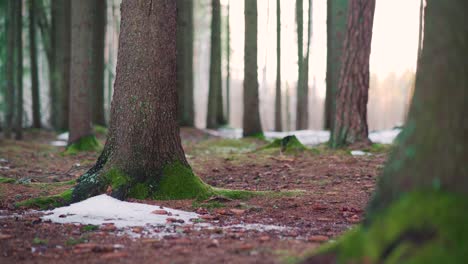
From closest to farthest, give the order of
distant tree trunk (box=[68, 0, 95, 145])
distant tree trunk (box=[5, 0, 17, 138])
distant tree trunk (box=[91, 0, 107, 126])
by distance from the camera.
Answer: distant tree trunk (box=[68, 0, 95, 145]) < distant tree trunk (box=[5, 0, 17, 138]) < distant tree trunk (box=[91, 0, 107, 126])

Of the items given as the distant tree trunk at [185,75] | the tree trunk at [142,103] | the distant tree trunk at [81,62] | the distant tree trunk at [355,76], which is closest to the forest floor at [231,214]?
the tree trunk at [142,103]

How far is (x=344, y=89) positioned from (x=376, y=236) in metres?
9.85

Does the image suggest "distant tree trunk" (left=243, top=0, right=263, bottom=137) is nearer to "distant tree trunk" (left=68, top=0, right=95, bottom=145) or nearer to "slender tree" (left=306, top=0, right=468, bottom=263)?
→ "distant tree trunk" (left=68, top=0, right=95, bottom=145)

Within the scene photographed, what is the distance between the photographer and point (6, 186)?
759 cm

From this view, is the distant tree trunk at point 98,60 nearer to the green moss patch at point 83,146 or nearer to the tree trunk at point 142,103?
the green moss patch at point 83,146

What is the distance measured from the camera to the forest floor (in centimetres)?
402

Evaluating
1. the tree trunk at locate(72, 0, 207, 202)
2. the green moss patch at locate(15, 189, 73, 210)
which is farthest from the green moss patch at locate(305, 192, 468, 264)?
the green moss patch at locate(15, 189, 73, 210)

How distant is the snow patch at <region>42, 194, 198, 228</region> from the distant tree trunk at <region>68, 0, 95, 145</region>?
7480 mm

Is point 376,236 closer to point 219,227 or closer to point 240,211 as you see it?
point 219,227

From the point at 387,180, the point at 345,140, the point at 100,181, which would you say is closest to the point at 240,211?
the point at 100,181

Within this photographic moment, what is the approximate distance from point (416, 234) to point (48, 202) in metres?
4.73

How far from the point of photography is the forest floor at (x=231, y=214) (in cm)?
402

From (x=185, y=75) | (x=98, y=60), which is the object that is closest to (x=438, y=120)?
(x=98, y=60)

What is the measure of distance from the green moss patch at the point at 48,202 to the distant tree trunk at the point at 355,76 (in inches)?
309
